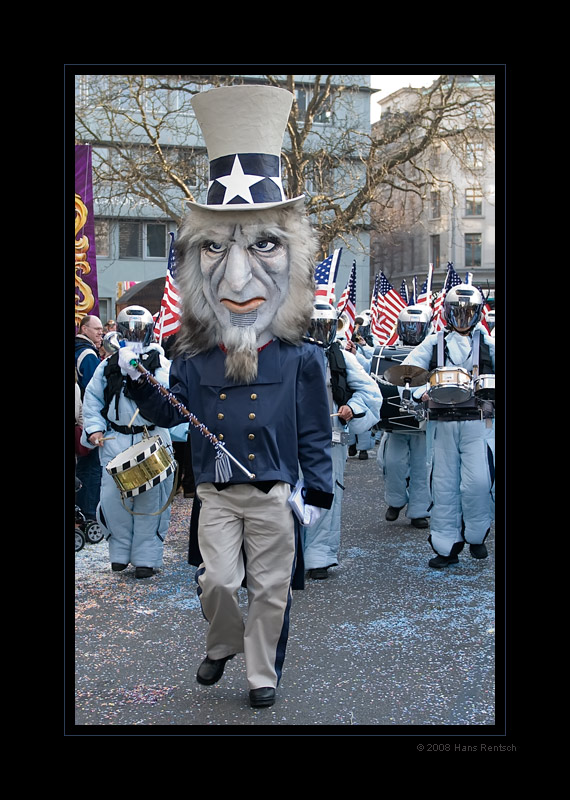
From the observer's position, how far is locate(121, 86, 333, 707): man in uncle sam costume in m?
4.23

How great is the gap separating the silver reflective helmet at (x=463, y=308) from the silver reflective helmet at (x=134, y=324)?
2.19 metres

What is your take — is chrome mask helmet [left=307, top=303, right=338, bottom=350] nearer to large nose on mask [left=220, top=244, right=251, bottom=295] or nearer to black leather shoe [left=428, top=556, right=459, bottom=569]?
black leather shoe [left=428, top=556, right=459, bottom=569]

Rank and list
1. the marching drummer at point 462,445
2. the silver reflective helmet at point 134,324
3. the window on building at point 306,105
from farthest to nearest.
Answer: the window on building at point 306,105
the marching drummer at point 462,445
the silver reflective helmet at point 134,324

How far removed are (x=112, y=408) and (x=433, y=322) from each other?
496 centimetres

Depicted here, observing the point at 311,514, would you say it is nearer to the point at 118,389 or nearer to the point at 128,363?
the point at 128,363

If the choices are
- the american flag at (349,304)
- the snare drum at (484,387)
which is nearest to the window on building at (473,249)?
the american flag at (349,304)

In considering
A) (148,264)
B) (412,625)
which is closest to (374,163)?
(148,264)

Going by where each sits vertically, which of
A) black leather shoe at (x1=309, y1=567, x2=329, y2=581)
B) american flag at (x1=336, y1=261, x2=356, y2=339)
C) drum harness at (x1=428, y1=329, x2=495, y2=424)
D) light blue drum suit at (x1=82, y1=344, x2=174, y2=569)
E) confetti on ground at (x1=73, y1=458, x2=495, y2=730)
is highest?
american flag at (x1=336, y1=261, x2=356, y2=339)

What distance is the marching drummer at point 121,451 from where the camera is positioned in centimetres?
659

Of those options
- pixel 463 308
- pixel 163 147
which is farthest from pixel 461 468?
pixel 163 147

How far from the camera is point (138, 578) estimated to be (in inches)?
259

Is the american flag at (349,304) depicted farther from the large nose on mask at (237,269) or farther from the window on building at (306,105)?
the window on building at (306,105)

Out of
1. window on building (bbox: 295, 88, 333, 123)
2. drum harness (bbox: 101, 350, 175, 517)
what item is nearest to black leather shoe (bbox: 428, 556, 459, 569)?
drum harness (bbox: 101, 350, 175, 517)

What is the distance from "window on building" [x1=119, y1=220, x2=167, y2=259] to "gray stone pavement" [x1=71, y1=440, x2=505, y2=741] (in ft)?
79.3
